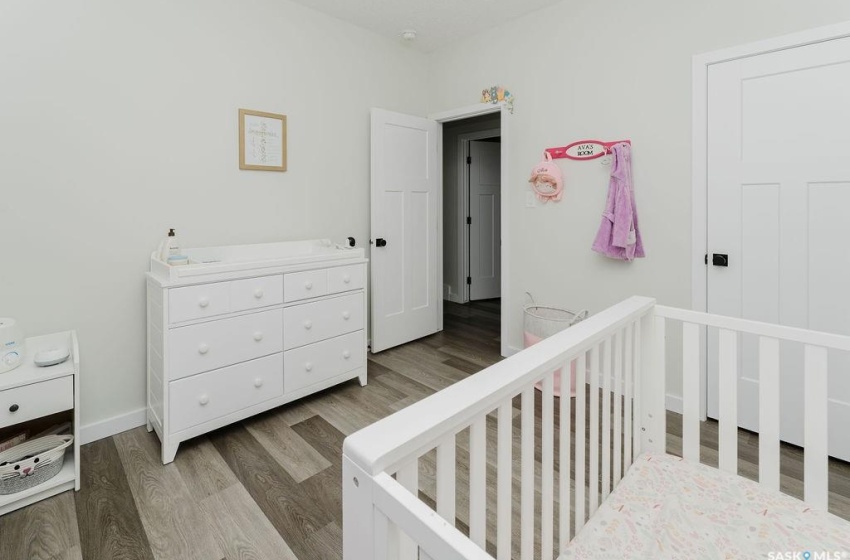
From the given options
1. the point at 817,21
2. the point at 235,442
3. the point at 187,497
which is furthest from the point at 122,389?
the point at 817,21

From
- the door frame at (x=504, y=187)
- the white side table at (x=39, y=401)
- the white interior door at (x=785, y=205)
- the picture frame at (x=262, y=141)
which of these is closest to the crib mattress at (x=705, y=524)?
the white interior door at (x=785, y=205)

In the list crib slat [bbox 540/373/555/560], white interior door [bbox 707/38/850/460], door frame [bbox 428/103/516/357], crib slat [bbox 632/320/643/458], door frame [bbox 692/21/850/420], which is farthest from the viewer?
door frame [bbox 428/103/516/357]

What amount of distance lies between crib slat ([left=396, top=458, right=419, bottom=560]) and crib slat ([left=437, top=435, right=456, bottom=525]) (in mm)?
55

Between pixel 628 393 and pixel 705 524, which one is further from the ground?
pixel 628 393

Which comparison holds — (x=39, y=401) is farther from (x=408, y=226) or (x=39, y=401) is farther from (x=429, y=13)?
(x=429, y=13)

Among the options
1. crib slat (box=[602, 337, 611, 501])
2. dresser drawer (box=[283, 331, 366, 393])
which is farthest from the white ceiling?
crib slat (box=[602, 337, 611, 501])

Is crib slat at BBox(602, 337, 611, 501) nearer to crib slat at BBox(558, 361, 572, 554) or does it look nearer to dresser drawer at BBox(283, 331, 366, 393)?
crib slat at BBox(558, 361, 572, 554)

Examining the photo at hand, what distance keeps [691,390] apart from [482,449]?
924mm

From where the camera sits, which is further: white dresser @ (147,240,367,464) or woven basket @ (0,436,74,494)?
white dresser @ (147,240,367,464)

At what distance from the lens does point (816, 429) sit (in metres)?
1.13

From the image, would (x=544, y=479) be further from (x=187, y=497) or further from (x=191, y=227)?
(x=191, y=227)

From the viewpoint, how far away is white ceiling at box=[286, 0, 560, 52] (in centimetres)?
276

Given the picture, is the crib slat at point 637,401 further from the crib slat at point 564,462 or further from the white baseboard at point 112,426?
the white baseboard at point 112,426

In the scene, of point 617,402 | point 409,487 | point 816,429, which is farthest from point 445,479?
point 816,429
